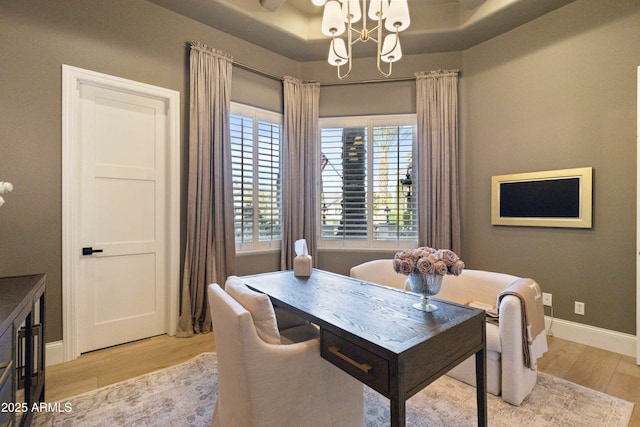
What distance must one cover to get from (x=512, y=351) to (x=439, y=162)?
2.28 m

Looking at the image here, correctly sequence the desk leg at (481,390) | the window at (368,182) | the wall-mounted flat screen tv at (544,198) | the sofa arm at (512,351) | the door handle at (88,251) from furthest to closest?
1. the window at (368,182)
2. the wall-mounted flat screen tv at (544,198)
3. the door handle at (88,251)
4. the sofa arm at (512,351)
5. the desk leg at (481,390)

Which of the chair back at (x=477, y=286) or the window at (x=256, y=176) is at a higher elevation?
the window at (x=256, y=176)

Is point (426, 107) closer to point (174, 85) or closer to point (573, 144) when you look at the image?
point (573, 144)

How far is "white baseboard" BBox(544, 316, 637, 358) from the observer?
2.63 meters

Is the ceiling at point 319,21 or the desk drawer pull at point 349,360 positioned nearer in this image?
the desk drawer pull at point 349,360

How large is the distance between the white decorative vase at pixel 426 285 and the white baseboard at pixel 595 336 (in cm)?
234

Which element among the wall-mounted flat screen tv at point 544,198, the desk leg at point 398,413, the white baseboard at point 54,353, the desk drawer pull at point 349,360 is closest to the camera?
the desk leg at point 398,413

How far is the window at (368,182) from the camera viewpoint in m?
3.85

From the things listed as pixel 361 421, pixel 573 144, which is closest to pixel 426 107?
pixel 573 144

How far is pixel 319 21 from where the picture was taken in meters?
3.55

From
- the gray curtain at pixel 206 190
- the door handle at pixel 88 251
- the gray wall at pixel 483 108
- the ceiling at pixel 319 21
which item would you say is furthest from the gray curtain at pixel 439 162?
Result: the door handle at pixel 88 251

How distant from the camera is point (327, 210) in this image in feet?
13.1

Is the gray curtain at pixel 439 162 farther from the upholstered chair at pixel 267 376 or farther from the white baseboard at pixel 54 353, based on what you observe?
the white baseboard at pixel 54 353

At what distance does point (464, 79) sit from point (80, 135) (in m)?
4.15
